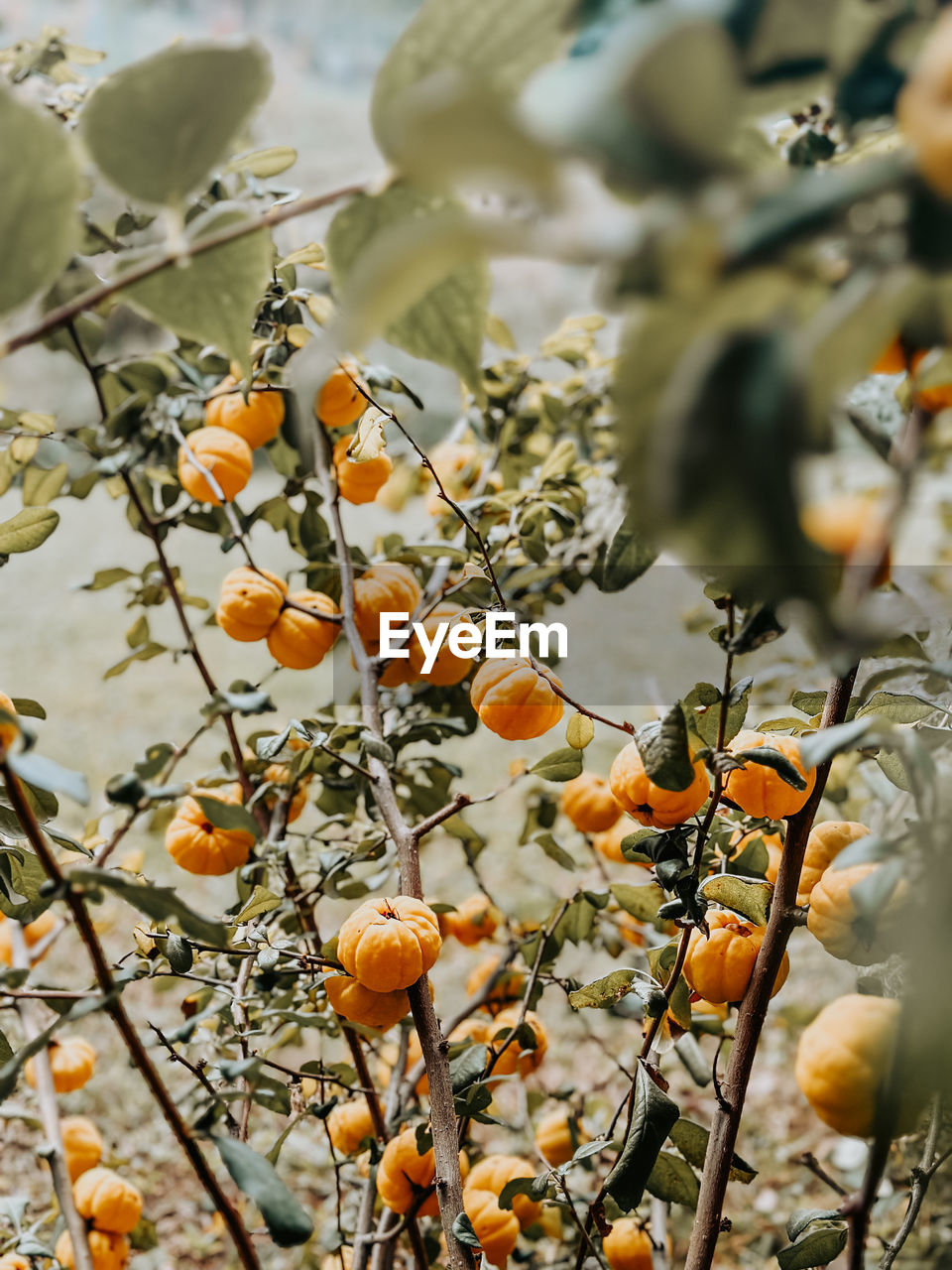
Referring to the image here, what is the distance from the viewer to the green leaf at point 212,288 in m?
0.32

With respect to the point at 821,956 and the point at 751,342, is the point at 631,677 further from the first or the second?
the point at 751,342

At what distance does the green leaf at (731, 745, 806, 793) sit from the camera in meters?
0.41

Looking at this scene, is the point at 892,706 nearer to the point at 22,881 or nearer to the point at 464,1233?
the point at 464,1233

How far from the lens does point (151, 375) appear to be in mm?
778

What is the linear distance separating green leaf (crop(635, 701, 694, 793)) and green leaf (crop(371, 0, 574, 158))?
10.5 inches

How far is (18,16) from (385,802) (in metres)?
7.86

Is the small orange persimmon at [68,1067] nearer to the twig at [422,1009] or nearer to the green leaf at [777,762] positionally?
the twig at [422,1009]

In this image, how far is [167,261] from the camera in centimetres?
31

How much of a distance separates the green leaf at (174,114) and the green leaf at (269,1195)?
34 centimetres

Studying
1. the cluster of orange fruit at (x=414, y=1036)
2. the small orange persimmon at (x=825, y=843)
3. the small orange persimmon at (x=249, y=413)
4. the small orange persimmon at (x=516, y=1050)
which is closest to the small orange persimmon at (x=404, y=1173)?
the cluster of orange fruit at (x=414, y=1036)

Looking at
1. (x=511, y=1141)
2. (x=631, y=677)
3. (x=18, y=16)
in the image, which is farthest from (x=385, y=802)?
(x=18, y=16)

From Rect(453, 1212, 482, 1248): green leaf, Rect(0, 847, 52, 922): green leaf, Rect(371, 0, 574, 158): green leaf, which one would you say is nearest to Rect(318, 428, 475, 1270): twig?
Rect(453, 1212, 482, 1248): green leaf

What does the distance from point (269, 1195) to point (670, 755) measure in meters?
0.24

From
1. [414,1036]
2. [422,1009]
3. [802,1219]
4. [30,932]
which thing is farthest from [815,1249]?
[30,932]
